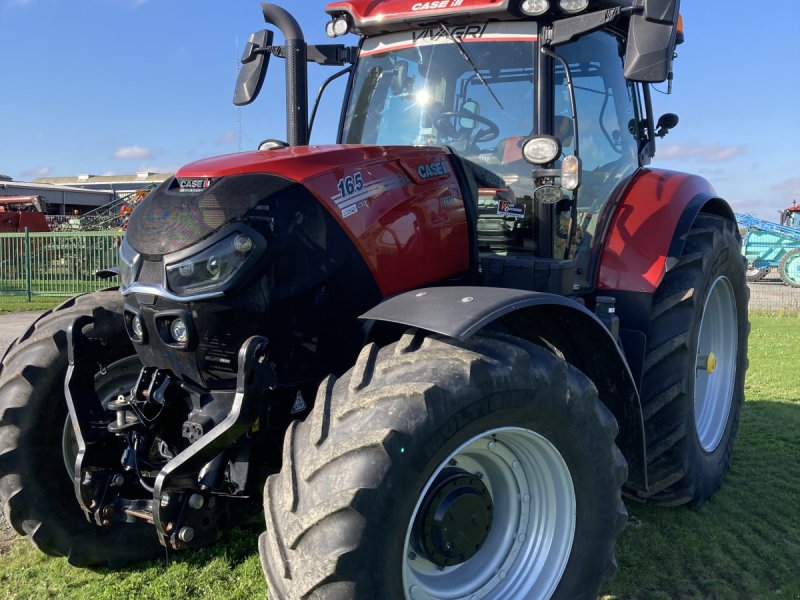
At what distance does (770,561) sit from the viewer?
128 inches

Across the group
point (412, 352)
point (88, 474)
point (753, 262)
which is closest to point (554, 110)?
point (412, 352)

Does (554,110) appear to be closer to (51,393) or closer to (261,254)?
→ (261,254)

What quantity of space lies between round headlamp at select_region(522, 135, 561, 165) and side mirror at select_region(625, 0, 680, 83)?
39 centimetres

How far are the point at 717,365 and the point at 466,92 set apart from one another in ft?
8.25

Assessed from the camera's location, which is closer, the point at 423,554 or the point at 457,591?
the point at 423,554

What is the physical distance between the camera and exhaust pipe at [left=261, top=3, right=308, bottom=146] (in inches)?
120

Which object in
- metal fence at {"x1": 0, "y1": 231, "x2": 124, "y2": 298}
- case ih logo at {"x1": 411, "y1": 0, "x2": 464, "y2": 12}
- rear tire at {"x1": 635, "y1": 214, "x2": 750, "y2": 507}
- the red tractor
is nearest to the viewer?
the red tractor

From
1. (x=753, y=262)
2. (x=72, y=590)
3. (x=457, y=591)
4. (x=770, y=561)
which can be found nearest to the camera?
(x=457, y=591)

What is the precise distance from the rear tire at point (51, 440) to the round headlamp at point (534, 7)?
227cm

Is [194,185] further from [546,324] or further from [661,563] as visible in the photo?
[661,563]

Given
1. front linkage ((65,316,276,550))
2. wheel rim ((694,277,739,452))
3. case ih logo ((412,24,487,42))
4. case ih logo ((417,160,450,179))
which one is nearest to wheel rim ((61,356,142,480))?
A: front linkage ((65,316,276,550))

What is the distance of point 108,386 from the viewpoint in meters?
3.20

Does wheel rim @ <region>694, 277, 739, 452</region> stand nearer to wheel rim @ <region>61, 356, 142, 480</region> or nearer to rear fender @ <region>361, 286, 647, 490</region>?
rear fender @ <region>361, 286, 647, 490</region>

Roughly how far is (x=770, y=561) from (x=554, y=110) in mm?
2313
